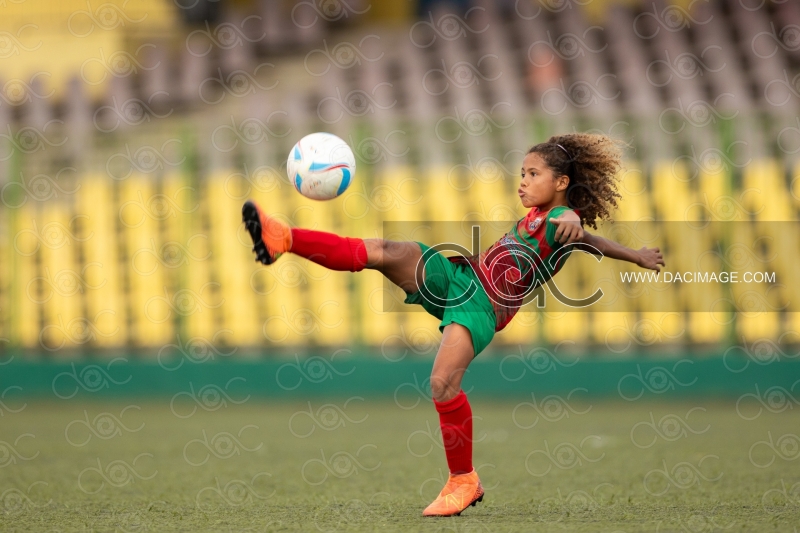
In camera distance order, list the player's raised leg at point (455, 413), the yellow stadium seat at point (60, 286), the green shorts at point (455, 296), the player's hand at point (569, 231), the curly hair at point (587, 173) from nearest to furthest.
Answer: the player's hand at point (569, 231) → the player's raised leg at point (455, 413) → the green shorts at point (455, 296) → the curly hair at point (587, 173) → the yellow stadium seat at point (60, 286)

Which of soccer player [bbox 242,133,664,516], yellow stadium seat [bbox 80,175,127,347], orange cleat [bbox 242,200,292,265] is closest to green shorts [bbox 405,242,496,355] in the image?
soccer player [bbox 242,133,664,516]

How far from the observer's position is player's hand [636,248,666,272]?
4203 millimetres

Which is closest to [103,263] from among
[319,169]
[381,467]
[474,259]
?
[381,467]

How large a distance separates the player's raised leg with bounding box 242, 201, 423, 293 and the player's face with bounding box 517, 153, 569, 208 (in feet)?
1.70

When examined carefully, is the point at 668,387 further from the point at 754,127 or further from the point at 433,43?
the point at 433,43

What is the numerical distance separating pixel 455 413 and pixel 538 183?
3.27ft

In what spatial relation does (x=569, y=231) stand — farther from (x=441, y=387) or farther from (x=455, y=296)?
(x=441, y=387)

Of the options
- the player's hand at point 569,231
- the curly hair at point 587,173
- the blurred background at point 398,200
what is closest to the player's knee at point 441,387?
the player's hand at point 569,231

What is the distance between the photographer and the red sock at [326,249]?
4.09 m

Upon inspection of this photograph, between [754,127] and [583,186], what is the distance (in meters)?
5.06

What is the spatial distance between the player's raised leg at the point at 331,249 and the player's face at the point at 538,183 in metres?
0.52

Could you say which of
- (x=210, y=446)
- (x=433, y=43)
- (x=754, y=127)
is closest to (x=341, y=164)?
(x=210, y=446)

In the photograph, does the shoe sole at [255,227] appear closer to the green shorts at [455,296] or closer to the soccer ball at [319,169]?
the soccer ball at [319,169]

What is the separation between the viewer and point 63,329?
31.7 feet
